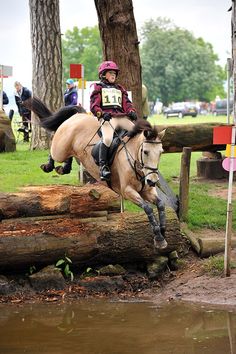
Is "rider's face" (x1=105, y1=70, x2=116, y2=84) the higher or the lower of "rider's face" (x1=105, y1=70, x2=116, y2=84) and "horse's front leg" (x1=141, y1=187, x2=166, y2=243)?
the higher

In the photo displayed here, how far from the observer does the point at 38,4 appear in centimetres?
1978

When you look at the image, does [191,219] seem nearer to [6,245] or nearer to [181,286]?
[181,286]

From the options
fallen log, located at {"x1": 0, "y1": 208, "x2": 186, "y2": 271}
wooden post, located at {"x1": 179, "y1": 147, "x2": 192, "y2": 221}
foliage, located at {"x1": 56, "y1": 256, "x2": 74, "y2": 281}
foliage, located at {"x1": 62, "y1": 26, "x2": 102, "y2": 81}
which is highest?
foliage, located at {"x1": 62, "y1": 26, "x2": 102, "y2": 81}

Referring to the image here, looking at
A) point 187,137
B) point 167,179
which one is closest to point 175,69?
point 167,179

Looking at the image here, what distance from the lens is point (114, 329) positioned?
8.80m

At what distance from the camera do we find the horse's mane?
385 inches

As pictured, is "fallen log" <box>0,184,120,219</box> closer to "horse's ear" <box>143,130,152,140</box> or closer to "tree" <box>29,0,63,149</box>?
"horse's ear" <box>143,130,152,140</box>

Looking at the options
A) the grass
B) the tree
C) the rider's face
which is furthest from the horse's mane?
the tree

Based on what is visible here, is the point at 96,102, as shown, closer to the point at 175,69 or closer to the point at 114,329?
the point at 114,329

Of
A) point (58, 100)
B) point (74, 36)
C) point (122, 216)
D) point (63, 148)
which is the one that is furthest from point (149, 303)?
point (74, 36)

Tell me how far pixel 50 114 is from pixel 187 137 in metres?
3.50

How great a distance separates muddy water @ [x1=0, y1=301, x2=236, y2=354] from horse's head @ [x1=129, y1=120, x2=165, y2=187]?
1672mm

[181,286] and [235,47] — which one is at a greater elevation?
[235,47]

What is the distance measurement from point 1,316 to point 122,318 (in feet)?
4.95
